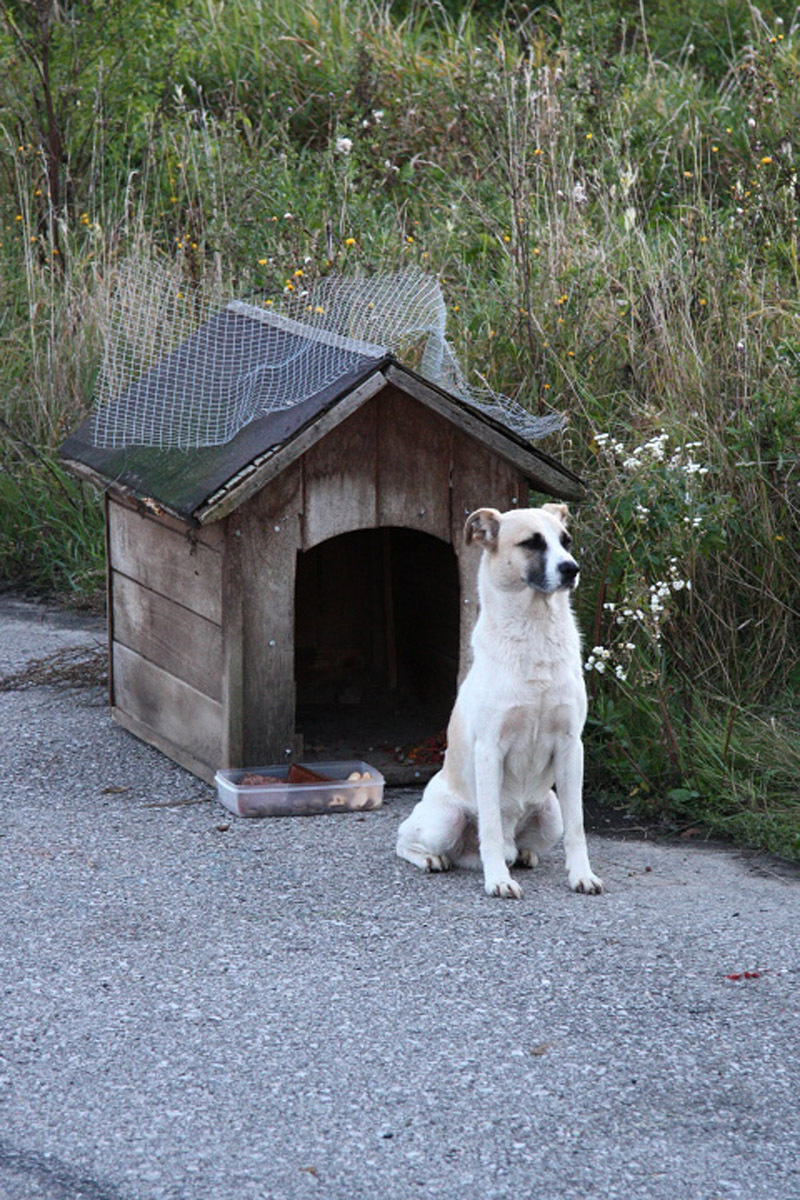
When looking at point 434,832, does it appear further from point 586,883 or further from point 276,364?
point 276,364

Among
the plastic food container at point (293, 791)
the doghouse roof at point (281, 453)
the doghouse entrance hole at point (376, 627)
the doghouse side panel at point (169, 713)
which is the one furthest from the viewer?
the doghouse entrance hole at point (376, 627)

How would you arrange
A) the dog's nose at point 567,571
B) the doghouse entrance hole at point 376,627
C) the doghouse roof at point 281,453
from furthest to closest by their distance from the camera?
the doghouse entrance hole at point 376,627 < the doghouse roof at point 281,453 < the dog's nose at point 567,571

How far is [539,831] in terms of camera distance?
4.33 m

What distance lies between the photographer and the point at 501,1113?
2855mm

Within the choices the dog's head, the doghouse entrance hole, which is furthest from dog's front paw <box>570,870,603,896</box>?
the doghouse entrance hole

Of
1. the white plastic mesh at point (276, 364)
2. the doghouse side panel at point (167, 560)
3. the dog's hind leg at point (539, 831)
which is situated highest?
the white plastic mesh at point (276, 364)

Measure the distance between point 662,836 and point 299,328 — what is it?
2336mm

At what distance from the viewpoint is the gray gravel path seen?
2.68 metres

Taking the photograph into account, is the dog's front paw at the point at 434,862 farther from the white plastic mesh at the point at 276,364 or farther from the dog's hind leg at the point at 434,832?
the white plastic mesh at the point at 276,364

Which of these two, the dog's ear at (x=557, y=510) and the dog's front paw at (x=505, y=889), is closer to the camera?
the dog's front paw at (x=505, y=889)

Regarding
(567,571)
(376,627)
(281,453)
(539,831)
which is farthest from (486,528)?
(376,627)


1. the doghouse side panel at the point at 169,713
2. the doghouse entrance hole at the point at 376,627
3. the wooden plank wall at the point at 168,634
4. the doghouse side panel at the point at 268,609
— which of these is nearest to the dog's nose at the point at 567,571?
the doghouse side panel at the point at 268,609

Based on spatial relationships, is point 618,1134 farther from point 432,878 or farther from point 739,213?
point 739,213

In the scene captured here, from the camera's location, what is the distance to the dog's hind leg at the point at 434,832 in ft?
13.8
